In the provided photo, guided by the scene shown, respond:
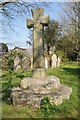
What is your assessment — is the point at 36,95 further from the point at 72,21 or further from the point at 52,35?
the point at 52,35

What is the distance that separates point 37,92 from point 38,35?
2.04 metres

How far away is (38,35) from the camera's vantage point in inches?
280

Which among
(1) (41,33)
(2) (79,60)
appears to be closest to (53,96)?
(1) (41,33)

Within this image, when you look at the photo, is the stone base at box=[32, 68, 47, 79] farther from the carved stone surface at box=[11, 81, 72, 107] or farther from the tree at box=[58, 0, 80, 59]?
the tree at box=[58, 0, 80, 59]

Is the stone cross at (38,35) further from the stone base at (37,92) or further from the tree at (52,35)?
the tree at (52,35)

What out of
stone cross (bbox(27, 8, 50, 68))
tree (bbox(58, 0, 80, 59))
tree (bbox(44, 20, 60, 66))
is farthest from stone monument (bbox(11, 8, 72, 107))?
tree (bbox(44, 20, 60, 66))

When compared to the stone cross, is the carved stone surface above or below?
below

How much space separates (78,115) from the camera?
17.1 ft

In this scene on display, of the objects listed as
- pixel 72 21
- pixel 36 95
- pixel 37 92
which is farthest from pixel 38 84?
pixel 72 21

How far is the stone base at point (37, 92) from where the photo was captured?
5.83 meters

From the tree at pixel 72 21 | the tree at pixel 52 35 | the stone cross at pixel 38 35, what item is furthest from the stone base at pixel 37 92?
the tree at pixel 52 35

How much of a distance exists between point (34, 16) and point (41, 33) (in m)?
0.68

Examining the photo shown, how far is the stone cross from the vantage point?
701cm

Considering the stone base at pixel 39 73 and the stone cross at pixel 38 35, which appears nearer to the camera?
the stone base at pixel 39 73
